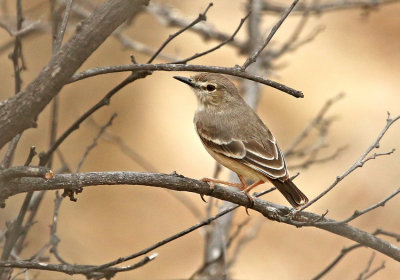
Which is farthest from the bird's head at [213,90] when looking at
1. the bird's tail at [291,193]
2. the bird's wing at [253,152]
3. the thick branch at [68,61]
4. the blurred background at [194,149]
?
the thick branch at [68,61]

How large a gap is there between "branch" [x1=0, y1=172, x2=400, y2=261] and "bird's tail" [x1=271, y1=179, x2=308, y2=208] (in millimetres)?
688

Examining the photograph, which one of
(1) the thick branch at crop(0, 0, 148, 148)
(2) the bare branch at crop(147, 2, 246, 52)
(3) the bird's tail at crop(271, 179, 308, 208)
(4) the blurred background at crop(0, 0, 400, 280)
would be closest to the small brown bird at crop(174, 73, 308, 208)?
(3) the bird's tail at crop(271, 179, 308, 208)

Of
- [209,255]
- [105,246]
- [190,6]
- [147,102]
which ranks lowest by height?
[209,255]

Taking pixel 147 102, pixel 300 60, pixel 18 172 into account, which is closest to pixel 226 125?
pixel 18 172

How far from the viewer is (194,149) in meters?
11.9

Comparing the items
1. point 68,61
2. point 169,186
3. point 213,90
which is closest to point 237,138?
point 213,90

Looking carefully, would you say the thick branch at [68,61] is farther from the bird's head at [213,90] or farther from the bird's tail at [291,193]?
the bird's head at [213,90]

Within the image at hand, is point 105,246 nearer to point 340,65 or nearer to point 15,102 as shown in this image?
point 340,65

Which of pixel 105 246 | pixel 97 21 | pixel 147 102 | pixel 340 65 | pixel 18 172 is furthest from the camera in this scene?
pixel 340 65

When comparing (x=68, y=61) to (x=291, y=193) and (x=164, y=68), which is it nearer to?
(x=164, y=68)

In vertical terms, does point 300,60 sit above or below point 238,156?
above

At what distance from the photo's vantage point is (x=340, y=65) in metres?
13.3

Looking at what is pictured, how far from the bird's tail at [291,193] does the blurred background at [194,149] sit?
4.60 meters

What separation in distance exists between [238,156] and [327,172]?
246 inches
